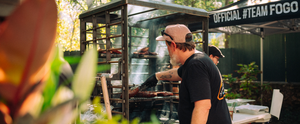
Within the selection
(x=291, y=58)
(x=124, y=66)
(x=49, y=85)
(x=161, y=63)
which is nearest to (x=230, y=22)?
(x=161, y=63)

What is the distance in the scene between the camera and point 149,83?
3066mm

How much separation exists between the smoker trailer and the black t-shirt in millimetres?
1718

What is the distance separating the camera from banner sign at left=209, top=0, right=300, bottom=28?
3986 millimetres

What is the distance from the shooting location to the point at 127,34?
3.46 m

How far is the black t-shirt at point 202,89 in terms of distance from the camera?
5.51 ft

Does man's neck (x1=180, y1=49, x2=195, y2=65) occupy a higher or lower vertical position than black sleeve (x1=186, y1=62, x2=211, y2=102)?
higher

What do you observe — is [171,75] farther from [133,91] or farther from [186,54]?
[133,91]

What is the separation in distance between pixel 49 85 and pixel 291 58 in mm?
10674

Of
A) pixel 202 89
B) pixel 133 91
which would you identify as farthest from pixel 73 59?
pixel 133 91

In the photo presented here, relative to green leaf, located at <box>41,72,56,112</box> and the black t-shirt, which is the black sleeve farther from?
green leaf, located at <box>41,72,56,112</box>

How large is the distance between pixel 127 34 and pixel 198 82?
1986 mm

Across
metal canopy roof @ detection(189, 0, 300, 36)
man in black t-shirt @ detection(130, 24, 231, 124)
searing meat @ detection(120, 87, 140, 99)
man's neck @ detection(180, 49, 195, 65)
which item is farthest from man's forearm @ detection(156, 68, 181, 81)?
metal canopy roof @ detection(189, 0, 300, 36)

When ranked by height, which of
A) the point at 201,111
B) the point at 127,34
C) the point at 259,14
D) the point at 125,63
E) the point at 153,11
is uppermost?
the point at 153,11

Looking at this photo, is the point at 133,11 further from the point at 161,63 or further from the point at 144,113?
the point at 144,113
